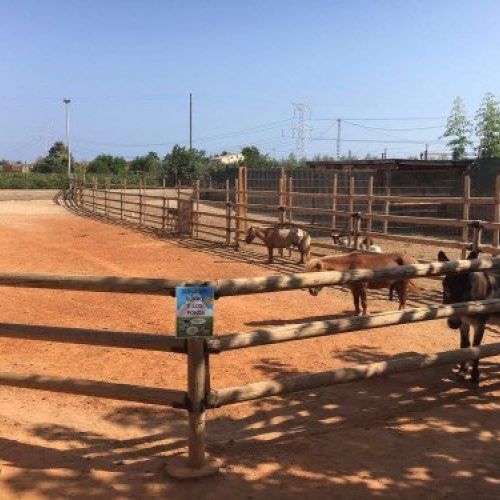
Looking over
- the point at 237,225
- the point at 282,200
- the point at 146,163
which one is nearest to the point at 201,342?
the point at 282,200

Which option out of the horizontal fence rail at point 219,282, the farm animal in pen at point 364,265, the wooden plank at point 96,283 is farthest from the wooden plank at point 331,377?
the farm animal in pen at point 364,265

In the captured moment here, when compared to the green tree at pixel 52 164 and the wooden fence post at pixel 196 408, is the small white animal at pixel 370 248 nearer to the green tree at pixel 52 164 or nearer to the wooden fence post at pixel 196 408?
the wooden fence post at pixel 196 408

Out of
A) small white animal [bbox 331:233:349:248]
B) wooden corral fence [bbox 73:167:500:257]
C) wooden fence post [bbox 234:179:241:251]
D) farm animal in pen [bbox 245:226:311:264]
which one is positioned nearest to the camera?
wooden corral fence [bbox 73:167:500:257]

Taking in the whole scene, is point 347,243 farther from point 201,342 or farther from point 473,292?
point 201,342

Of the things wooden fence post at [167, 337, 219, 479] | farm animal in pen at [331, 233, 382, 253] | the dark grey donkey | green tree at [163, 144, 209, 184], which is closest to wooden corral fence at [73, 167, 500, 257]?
farm animal in pen at [331, 233, 382, 253]

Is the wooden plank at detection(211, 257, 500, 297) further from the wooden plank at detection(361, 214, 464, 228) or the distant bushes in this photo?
the distant bushes

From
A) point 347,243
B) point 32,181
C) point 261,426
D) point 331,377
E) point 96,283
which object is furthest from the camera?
point 32,181

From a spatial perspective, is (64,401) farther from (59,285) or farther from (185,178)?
(185,178)

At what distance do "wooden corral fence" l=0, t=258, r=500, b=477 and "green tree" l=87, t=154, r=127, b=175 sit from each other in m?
65.4

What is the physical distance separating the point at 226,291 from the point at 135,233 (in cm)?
1688

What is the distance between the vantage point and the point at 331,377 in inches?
149

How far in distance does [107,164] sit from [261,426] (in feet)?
A: 229

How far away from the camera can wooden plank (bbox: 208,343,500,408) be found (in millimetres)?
3451

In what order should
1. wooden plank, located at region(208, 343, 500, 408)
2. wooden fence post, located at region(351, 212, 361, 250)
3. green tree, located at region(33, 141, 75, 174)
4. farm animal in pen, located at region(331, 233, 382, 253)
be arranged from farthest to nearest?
green tree, located at region(33, 141, 75, 174)
wooden fence post, located at region(351, 212, 361, 250)
farm animal in pen, located at region(331, 233, 382, 253)
wooden plank, located at region(208, 343, 500, 408)
